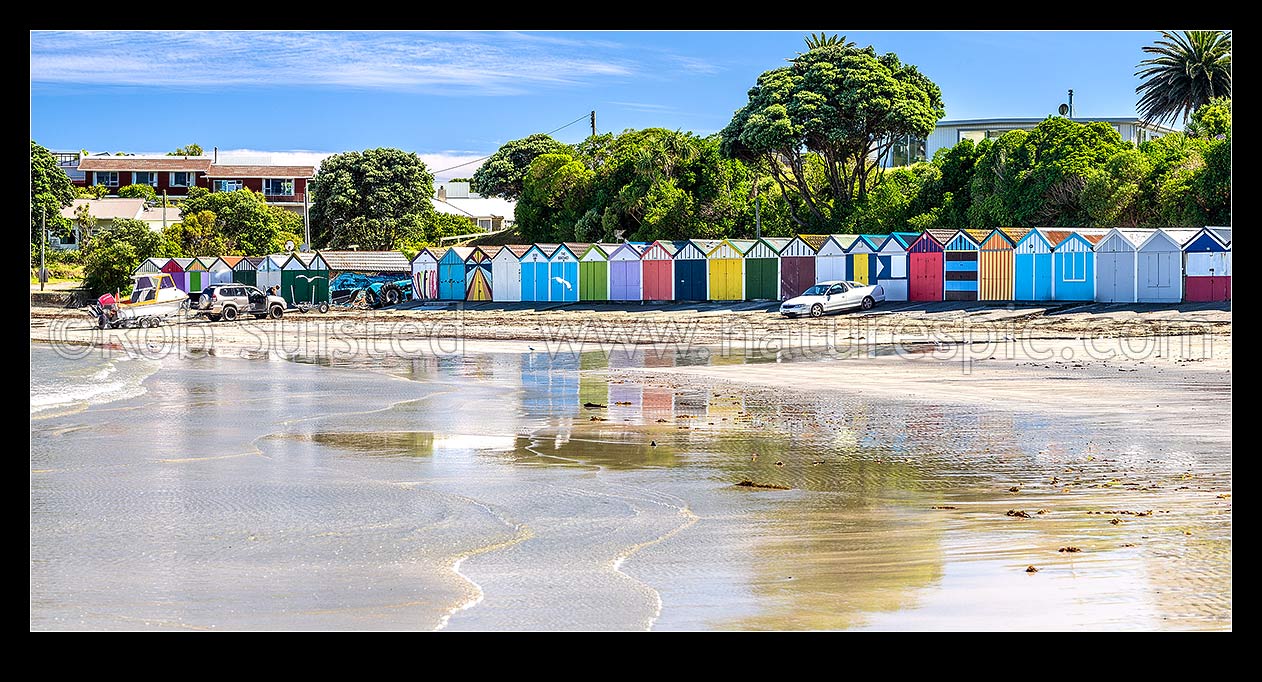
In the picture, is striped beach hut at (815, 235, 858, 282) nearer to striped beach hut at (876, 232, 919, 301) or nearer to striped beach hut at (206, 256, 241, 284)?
striped beach hut at (876, 232, 919, 301)

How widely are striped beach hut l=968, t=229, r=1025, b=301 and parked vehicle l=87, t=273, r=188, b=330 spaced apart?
27.9 meters

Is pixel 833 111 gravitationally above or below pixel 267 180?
below

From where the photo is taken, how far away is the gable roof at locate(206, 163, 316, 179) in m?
107

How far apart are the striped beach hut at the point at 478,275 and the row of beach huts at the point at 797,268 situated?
1.8 inches

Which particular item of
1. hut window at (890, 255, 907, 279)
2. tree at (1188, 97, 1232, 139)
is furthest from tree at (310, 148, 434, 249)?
tree at (1188, 97, 1232, 139)

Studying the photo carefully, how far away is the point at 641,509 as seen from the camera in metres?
10.5

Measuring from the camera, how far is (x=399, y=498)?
1105 cm

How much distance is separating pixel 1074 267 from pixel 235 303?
2923 cm

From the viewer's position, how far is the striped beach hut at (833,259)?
4909cm

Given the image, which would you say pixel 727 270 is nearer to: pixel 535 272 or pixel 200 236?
pixel 535 272

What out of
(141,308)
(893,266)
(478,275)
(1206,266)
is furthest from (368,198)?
(1206,266)
